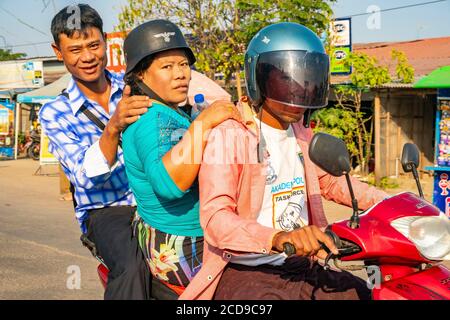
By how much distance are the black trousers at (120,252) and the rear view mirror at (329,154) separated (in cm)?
102

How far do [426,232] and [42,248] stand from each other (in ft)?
21.0

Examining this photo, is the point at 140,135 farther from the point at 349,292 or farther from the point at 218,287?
the point at 349,292

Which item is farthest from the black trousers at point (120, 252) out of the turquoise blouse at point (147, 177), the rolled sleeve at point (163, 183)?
the rolled sleeve at point (163, 183)

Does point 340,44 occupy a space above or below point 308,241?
above

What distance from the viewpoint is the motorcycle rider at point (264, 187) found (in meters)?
2.22

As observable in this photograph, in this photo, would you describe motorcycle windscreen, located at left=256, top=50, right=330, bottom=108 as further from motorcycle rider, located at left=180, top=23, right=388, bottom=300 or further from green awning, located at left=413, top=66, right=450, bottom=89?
green awning, located at left=413, top=66, right=450, bottom=89

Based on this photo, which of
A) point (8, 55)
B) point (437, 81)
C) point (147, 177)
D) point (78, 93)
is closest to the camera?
point (147, 177)

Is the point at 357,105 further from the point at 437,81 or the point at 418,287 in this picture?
the point at 418,287

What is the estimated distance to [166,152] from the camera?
2383mm

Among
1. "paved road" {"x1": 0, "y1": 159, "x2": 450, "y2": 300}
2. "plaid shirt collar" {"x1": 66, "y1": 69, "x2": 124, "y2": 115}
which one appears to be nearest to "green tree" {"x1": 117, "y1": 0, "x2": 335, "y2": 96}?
"paved road" {"x1": 0, "y1": 159, "x2": 450, "y2": 300}

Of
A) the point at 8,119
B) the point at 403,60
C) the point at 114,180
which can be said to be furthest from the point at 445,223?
the point at 8,119

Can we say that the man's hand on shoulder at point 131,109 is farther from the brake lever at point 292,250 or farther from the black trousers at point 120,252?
the brake lever at point 292,250

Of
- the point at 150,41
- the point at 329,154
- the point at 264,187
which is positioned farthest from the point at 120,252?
the point at 329,154

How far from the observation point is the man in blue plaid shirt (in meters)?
2.69
